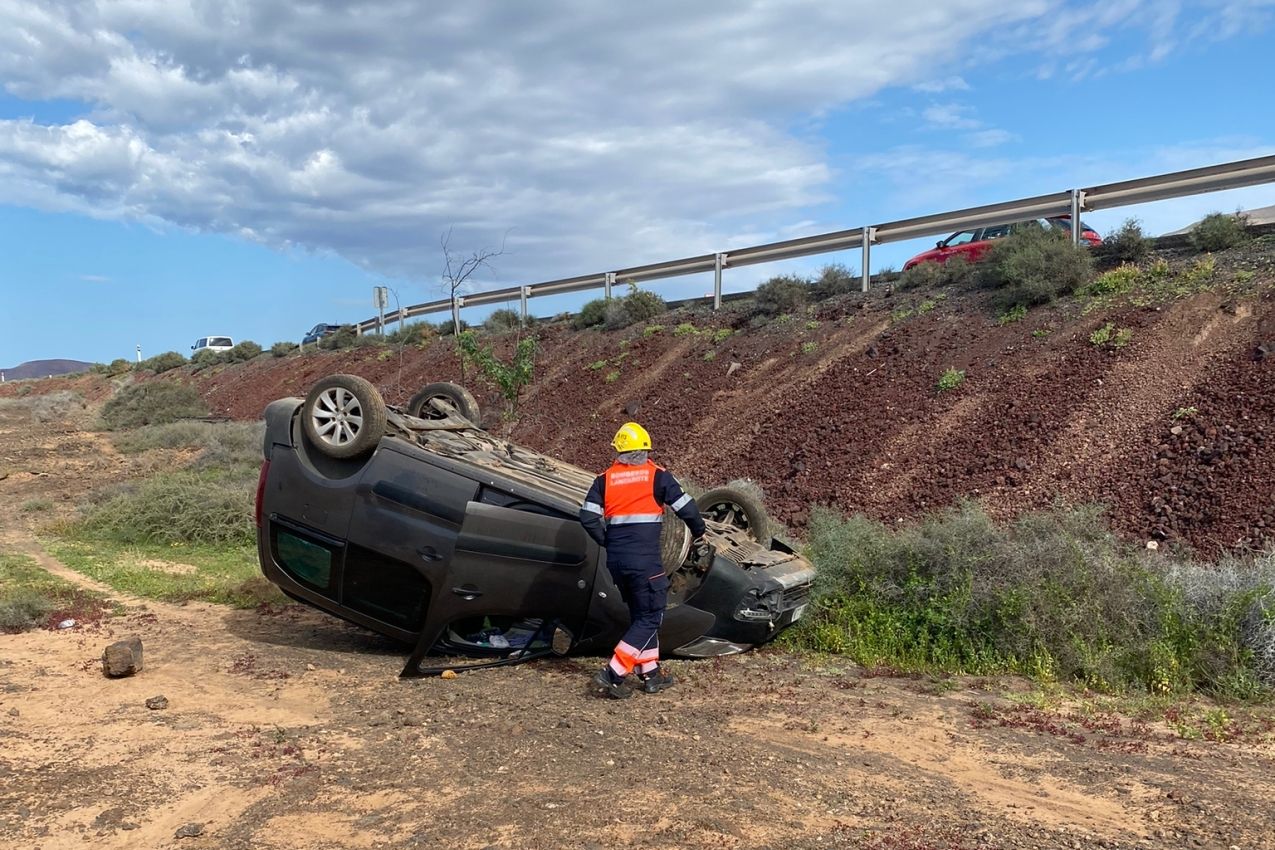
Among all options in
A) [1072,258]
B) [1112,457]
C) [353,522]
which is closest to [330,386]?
[353,522]

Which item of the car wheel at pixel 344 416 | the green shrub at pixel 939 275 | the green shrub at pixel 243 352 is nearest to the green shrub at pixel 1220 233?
the green shrub at pixel 939 275

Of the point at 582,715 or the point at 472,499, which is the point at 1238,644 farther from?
the point at 472,499

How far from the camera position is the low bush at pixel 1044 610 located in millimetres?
5866

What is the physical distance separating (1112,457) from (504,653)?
6.91 meters

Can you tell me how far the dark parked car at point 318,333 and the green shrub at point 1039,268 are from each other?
1209 inches

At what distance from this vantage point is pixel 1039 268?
1316 cm

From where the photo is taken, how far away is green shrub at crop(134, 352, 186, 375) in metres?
48.3

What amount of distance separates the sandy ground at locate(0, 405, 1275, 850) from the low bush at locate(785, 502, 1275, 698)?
1.57 ft

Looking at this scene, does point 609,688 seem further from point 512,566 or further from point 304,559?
point 304,559

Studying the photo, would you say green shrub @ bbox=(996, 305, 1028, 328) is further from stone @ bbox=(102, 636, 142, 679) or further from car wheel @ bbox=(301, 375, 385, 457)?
stone @ bbox=(102, 636, 142, 679)

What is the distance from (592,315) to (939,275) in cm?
Result: 941

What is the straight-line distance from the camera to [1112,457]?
32.1ft

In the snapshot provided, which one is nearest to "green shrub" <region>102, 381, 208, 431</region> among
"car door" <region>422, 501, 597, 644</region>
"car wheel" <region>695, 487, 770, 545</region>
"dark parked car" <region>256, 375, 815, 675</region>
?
"dark parked car" <region>256, 375, 815, 675</region>

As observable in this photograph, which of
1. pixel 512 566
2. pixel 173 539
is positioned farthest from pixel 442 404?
pixel 173 539
